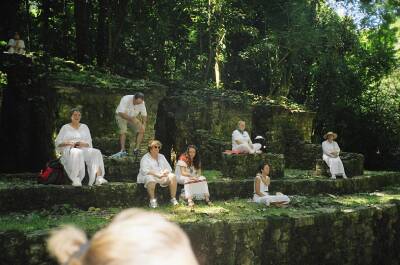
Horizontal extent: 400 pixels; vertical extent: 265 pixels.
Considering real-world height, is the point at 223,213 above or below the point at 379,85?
below

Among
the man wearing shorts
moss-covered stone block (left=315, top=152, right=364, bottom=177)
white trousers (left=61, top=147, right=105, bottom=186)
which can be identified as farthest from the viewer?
moss-covered stone block (left=315, top=152, right=364, bottom=177)

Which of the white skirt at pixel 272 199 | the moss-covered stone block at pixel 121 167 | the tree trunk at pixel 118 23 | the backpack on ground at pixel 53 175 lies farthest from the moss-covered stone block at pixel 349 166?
the tree trunk at pixel 118 23

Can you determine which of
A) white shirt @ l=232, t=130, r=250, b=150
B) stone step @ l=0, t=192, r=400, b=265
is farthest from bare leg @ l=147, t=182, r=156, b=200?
white shirt @ l=232, t=130, r=250, b=150

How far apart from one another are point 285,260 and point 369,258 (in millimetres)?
2625

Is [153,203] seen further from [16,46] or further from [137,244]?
[137,244]

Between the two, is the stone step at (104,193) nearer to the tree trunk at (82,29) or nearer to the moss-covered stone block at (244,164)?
the moss-covered stone block at (244,164)

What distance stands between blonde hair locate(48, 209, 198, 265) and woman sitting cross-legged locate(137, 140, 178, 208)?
23.0 feet

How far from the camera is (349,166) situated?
12.6 meters

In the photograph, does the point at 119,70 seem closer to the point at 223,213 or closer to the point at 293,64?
the point at 293,64

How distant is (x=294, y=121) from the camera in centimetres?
1667

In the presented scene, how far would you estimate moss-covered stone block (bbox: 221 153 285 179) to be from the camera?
34.0 ft

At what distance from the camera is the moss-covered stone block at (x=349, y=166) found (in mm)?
12262

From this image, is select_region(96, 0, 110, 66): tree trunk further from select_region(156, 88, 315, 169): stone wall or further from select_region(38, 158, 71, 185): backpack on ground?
select_region(38, 158, 71, 185): backpack on ground

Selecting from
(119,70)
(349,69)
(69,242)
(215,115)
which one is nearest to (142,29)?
(119,70)
